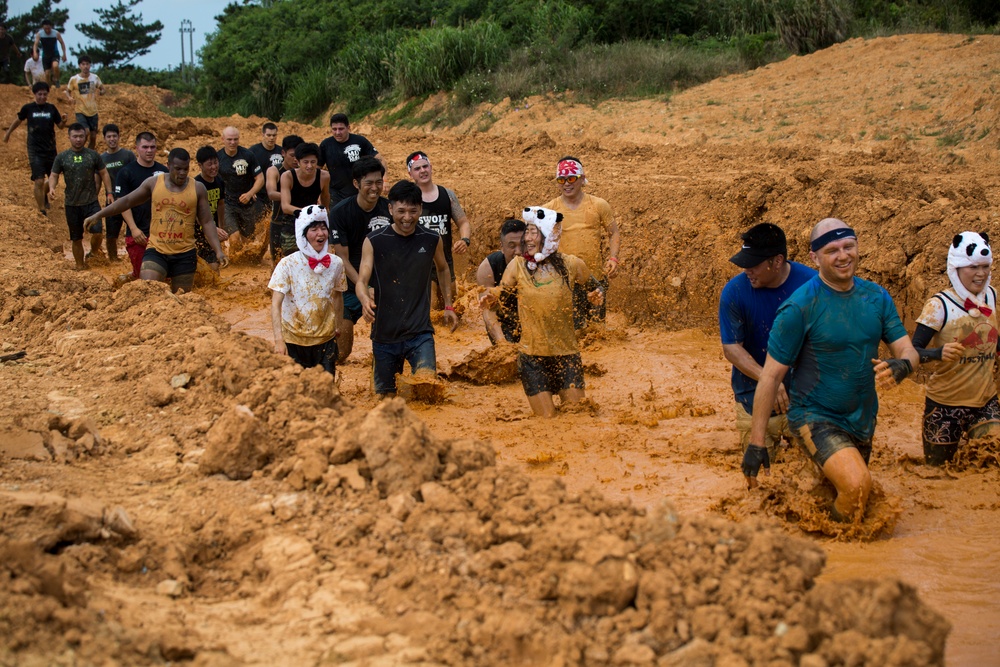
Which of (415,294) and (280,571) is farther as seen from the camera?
(415,294)

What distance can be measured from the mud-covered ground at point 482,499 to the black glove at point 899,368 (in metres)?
0.84

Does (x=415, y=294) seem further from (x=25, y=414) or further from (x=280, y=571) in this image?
(x=280, y=571)

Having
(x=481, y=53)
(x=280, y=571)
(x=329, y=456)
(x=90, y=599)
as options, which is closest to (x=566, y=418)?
(x=329, y=456)

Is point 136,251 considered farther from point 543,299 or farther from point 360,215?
point 543,299

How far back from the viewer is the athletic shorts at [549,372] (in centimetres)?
787

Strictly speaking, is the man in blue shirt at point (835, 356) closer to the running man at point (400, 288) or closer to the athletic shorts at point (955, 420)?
the athletic shorts at point (955, 420)

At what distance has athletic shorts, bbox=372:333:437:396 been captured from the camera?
802 centimetres

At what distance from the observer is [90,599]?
3574mm

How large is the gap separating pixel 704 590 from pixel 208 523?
2162 mm

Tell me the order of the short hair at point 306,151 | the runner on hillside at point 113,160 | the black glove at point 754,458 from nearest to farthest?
1. the black glove at point 754,458
2. the short hair at point 306,151
3. the runner on hillside at point 113,160

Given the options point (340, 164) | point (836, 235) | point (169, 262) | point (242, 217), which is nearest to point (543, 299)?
point (836, 235)

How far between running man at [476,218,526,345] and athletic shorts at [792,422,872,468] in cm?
288

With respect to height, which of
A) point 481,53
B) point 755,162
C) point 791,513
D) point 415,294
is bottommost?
point 791,513

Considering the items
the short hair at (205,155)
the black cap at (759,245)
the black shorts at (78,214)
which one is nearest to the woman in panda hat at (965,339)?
the black cap at (759,245)
